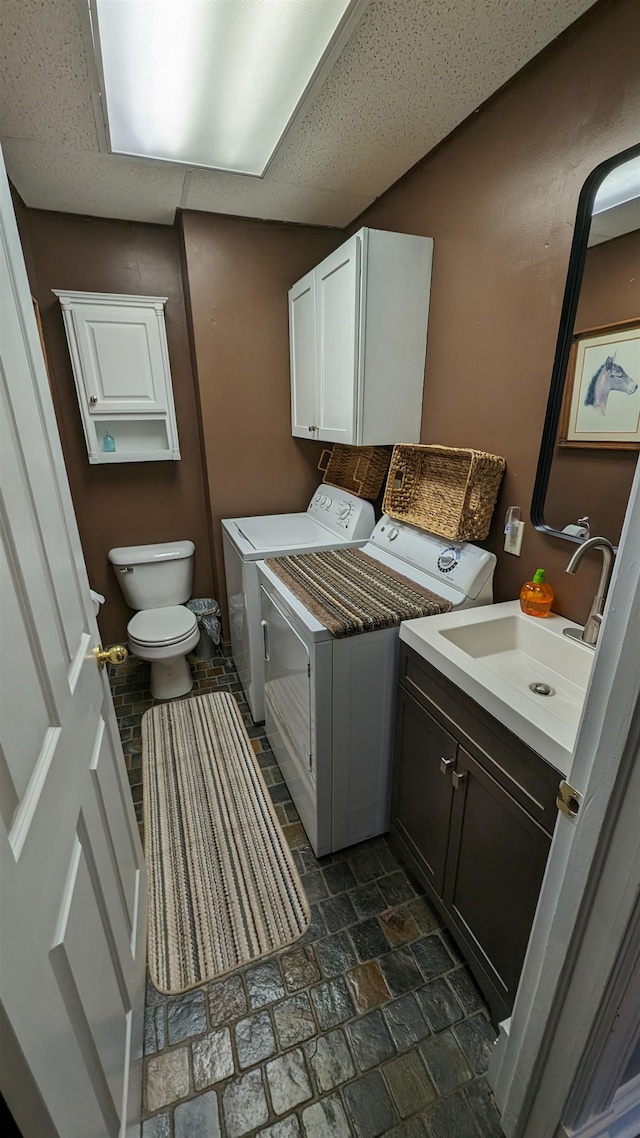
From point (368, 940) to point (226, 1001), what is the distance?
0.44 m

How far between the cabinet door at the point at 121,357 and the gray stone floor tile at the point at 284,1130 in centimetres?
276

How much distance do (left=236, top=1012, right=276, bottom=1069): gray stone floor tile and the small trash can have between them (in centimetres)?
188

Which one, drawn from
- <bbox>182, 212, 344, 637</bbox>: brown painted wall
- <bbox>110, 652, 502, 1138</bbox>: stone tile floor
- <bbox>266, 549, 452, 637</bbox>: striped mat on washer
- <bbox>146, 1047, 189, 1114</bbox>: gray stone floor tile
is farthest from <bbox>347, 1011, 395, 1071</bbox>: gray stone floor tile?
<bbox>182, 212, 344, 637</bbox>: brown painted wall

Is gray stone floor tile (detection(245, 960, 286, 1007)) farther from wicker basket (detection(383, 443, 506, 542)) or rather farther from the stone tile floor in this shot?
wicker basket (detection(383, 443, 506, 542))

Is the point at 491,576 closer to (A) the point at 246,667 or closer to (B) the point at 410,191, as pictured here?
(A) the point at 246,667

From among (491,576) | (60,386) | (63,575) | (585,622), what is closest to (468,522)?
(491,576)

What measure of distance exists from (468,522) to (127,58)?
1713 millimetres

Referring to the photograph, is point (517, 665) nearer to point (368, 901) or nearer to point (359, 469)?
point (368, 901)

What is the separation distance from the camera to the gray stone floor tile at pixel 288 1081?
107cm

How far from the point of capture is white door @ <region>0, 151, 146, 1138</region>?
0.55 meters

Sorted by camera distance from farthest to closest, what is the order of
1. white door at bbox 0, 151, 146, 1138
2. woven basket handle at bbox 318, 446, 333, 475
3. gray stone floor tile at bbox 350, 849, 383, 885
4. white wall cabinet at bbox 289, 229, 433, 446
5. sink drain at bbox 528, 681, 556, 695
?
woven basket handle at bbox 318, 446, 333, 475 < white wall cabinet at bbox 289, 229, 433, 446 < gray stone floor tile at bbox 350, 849, 383, 885 < sink drain at bbox 528, 681, 556, 695 < white door at bbox 0, 151, 146, 1138

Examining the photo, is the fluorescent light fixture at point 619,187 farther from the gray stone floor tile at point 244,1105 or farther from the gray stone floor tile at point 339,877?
the gray stone floor tile at point 244,1105

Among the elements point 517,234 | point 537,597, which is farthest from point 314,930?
point 517,234

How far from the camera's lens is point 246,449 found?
2.71 m
